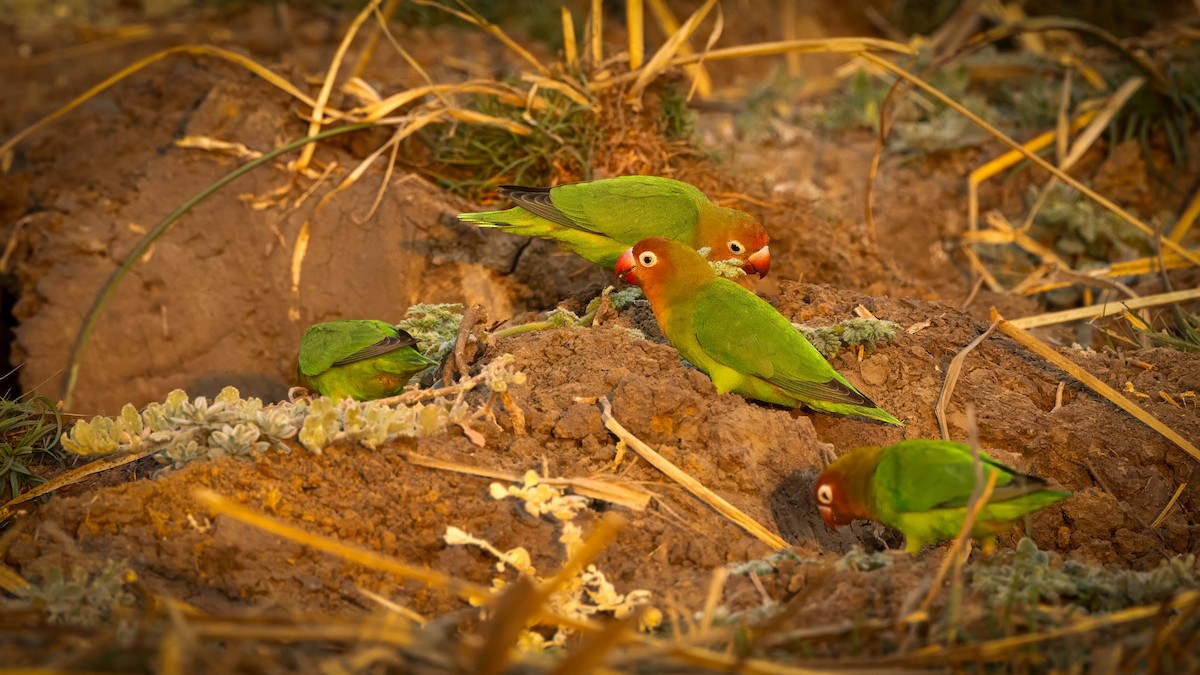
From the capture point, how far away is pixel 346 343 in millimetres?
4027

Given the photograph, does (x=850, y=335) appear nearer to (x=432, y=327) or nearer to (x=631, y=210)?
(x=631, y=210)

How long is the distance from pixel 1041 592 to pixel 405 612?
1.50m

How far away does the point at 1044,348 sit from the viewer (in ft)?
13.0

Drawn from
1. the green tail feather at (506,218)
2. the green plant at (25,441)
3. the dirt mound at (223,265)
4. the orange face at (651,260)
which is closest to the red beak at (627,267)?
the orange face at (651,260)

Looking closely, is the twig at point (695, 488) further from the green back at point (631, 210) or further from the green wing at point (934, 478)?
the green back at point (631, 210)

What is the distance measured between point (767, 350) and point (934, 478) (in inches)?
30.2

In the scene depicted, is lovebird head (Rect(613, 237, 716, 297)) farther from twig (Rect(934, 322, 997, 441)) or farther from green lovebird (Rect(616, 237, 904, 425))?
twig (Rect(934, 322, 997, 441))

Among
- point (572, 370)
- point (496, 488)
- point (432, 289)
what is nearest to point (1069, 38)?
point (432, 289)

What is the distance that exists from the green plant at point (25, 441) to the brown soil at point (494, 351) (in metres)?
0.31

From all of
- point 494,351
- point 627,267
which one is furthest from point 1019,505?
point 494,351

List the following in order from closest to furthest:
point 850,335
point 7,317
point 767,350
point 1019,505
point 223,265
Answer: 1. point 1019,505
2. point 767,350
3. point 850,335
4. point 223,265
5. point 7,317

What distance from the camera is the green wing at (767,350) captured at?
3531mm

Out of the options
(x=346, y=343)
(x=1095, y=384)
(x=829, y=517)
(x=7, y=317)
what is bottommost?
(x=7, y=317)

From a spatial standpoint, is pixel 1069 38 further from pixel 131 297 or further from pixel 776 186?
pixel 131 297
